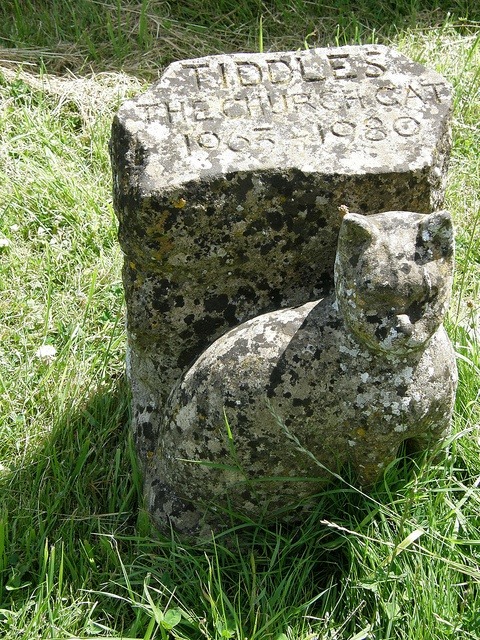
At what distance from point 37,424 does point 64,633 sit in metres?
0.87

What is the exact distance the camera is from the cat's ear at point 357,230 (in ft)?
7.07

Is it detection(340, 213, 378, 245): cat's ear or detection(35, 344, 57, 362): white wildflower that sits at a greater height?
detection(340, 213, 378, 245): cat's ear

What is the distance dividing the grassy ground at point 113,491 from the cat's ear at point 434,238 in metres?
0.68

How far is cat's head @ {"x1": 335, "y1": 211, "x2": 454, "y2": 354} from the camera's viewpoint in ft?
7.11

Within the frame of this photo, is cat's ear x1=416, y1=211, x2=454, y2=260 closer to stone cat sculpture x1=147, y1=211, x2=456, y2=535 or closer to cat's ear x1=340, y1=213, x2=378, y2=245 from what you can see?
stone cat sculpture x1=147, y1=211, x2=456, y2=535

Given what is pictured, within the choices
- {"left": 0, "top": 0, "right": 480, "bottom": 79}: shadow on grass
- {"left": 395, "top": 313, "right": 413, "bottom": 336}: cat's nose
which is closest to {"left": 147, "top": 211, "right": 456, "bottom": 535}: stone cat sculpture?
{"left": 395, "top": 313, "right": 413, "bottom": 336}: cat's nose

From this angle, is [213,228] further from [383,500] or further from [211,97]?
[383,500]

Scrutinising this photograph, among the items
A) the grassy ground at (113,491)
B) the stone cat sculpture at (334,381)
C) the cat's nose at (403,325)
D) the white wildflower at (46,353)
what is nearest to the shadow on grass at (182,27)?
the grassy ground at (113,491)

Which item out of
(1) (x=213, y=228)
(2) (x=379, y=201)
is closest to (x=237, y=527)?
(1) (x=213, y=228)

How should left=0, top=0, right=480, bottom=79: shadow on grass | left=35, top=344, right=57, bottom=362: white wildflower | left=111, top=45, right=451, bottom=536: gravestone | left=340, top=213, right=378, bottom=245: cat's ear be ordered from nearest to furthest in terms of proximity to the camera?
left=340, top=213, right=378, bottom=245: cat's ear → left=111, top=45, right=451, bottom=536: gravestone → left=35, top=344, right=57, bottom=362: white wildflower → left=0, top=0, right=480, bottom=79: shadow on grass

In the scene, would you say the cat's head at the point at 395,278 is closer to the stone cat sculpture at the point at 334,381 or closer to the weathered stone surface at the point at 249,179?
the stone cat sculpture at the point at 334,381

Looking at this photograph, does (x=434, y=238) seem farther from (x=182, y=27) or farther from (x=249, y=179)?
(x=182, y=27)

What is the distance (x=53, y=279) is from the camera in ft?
12.5

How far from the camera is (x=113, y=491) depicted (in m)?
2.88
